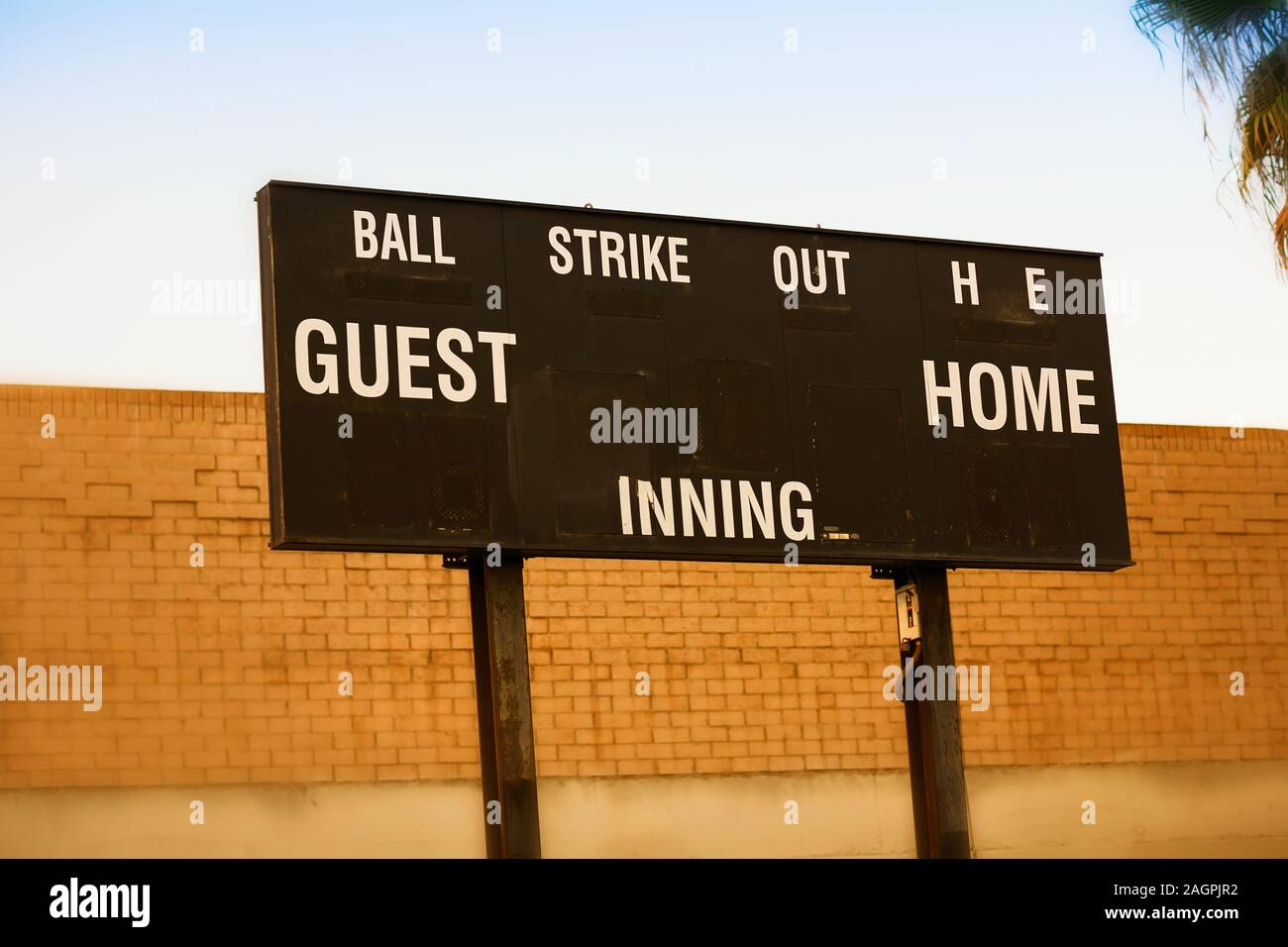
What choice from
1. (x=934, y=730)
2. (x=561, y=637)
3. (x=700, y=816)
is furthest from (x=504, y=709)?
(x=700, y=816)

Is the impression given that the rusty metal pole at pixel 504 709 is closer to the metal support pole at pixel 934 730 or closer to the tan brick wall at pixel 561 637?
the metal support pole at pixel 934 730

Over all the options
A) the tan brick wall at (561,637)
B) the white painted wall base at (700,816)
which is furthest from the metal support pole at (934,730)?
the tan brick wall at (561,637)

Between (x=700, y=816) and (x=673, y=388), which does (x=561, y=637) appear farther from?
(x=673, y=388)

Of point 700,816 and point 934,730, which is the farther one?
point 700,816

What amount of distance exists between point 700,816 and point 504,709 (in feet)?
21.3

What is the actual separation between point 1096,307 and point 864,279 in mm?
1736

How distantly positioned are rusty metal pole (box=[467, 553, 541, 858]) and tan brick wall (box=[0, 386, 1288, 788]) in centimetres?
535

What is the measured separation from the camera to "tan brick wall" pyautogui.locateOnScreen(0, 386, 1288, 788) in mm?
15367

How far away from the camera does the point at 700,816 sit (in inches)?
659

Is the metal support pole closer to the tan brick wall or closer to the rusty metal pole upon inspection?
the rusty metal pole

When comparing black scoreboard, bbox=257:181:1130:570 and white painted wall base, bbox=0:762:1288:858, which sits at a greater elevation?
black scoreboard, bbox=257:181:1130:570

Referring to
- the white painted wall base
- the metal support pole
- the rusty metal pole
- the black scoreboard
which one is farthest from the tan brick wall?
the black scoreboard
